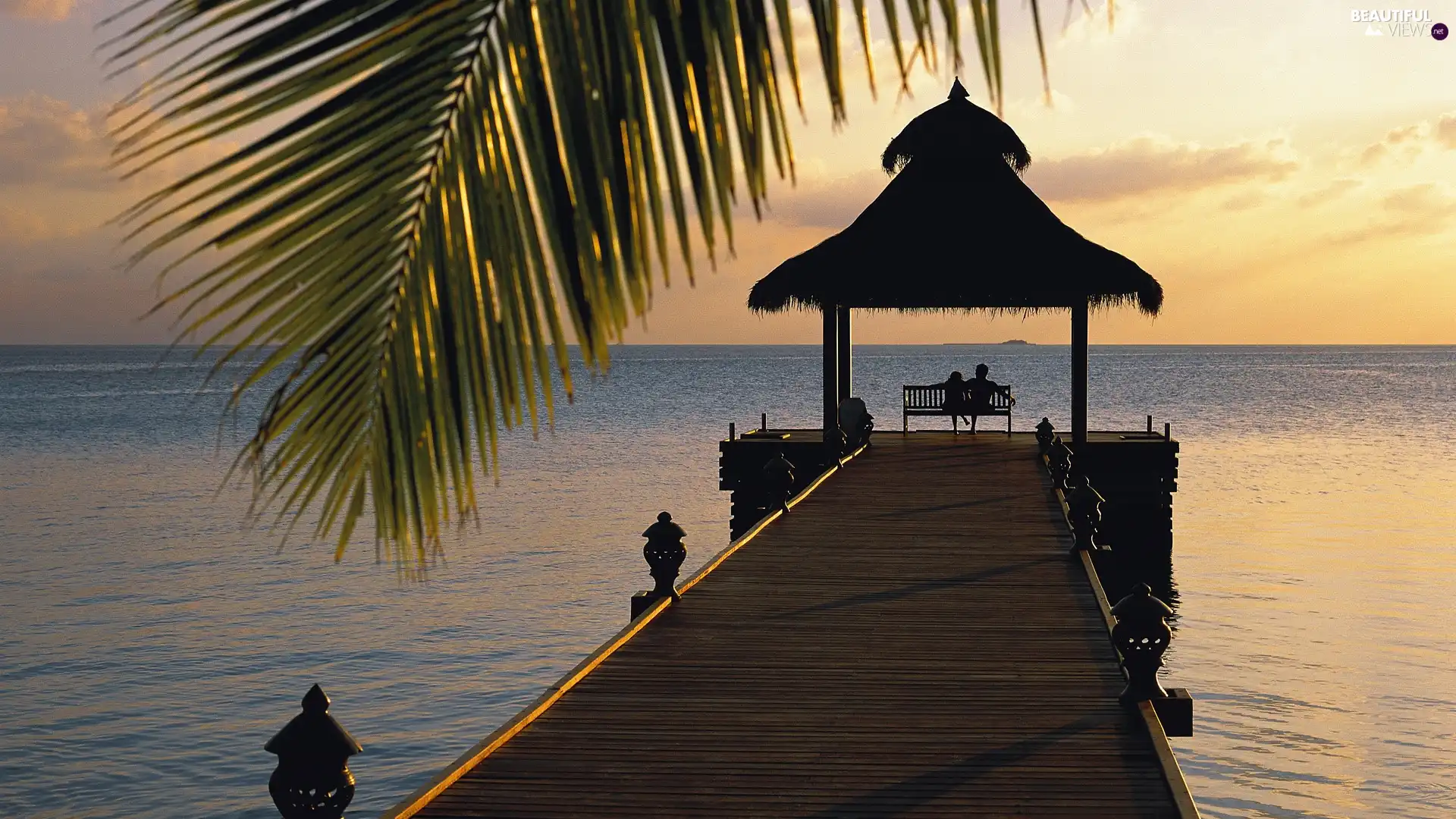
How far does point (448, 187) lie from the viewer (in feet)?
4.19

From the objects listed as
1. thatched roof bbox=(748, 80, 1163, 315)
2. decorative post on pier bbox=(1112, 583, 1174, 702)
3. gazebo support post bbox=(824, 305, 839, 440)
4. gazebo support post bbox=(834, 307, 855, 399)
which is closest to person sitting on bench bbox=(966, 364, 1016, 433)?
gazebo support post bbox=(834, 307, 855, 399)

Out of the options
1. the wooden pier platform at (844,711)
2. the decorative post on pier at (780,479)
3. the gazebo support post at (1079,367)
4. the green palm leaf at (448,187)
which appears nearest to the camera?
the green palm leaf at (448,187)

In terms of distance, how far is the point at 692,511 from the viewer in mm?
29250

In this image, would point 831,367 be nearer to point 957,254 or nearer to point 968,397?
point 957,254

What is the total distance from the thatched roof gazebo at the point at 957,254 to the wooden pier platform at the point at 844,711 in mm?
7885

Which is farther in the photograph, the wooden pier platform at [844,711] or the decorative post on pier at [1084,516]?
the decorative post on pier at [1084,516]

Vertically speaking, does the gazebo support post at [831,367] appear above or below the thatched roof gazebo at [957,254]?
below

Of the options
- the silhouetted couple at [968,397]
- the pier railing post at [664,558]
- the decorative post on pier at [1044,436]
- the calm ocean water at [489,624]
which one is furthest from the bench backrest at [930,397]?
the pier railing post at [664,558]

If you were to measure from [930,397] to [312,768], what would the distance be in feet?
60.1

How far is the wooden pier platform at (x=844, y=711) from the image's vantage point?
15.5ft

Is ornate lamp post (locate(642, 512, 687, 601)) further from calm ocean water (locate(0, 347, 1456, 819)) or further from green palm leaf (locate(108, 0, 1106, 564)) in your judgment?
green palm leaf (locate(108, 0, 1106, 564))

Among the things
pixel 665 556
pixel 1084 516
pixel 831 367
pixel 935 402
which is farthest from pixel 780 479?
pixel 935 402

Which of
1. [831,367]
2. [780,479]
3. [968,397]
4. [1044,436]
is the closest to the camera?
[780,479]

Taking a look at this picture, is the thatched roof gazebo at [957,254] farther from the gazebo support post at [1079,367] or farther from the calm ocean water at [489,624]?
the calm ocean water at [489,624]
